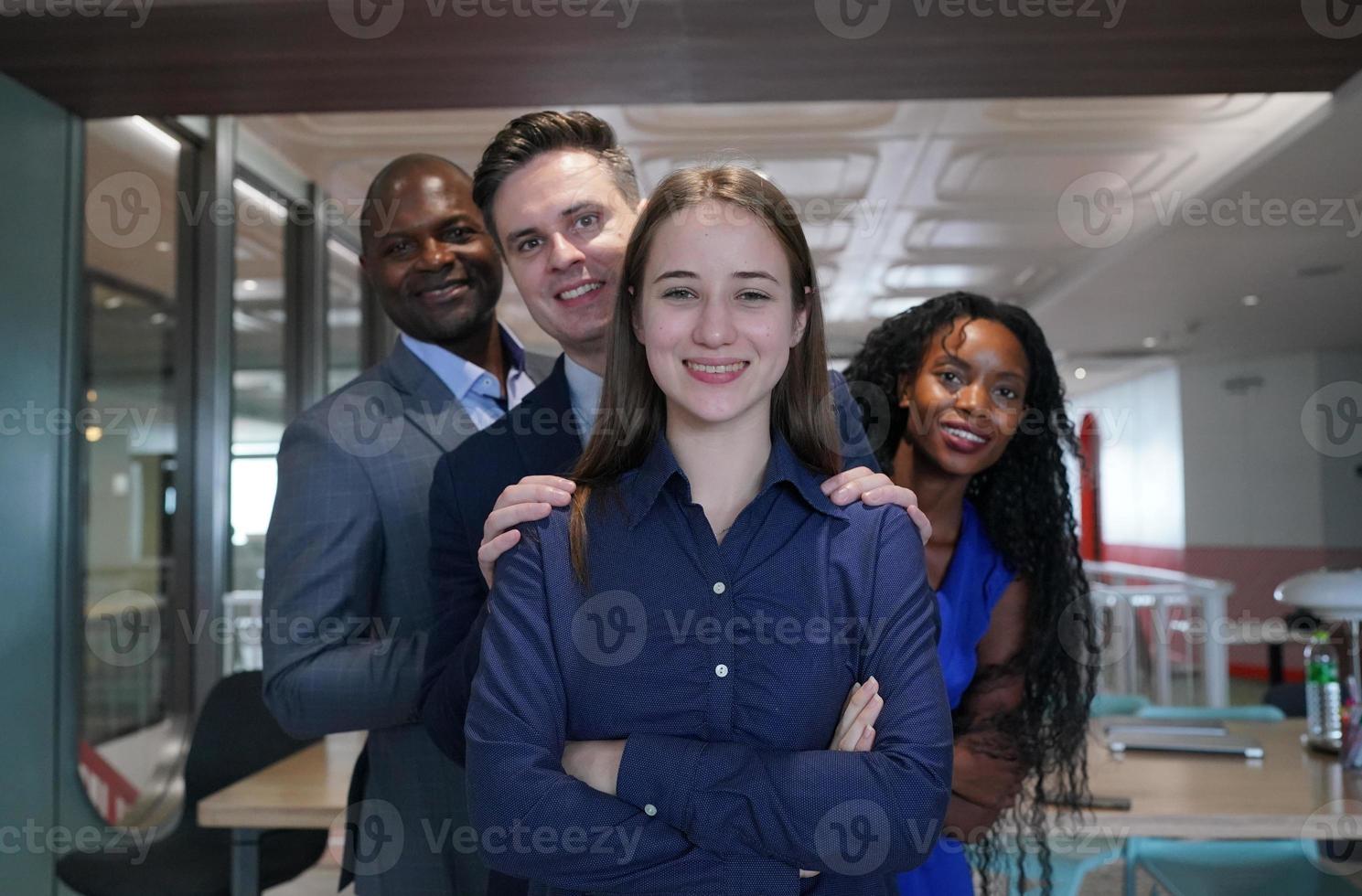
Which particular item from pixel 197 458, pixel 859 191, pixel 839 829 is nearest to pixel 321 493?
pixel 839 829

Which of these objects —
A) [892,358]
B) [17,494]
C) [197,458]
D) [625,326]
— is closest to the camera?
[625,326]

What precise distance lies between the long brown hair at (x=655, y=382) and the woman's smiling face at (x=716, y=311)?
0.9 inches

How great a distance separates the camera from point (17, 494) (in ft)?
9.41

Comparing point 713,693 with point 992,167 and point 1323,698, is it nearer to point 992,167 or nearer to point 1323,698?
point 1323,698

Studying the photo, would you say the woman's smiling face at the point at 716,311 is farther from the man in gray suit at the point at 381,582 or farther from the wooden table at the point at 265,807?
the wooden table at the point at 265,807

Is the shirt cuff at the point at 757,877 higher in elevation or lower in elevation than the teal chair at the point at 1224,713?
higher

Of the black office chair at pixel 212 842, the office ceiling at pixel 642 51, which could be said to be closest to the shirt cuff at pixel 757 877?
the black office chair at pixel 212 842

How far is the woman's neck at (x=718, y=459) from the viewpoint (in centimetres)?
134

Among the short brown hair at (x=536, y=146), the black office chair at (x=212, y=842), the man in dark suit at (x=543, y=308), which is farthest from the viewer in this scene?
the black office chair at (x=212, y=842)

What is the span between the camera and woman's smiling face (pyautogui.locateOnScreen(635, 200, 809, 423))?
4.10ft

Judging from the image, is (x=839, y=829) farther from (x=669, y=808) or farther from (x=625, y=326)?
(x=625, y=326)

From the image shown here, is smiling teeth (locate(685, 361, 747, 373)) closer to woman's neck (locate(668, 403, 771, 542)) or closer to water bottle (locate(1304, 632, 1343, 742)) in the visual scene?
woman's neck (locate(668, 403, 771, 542))

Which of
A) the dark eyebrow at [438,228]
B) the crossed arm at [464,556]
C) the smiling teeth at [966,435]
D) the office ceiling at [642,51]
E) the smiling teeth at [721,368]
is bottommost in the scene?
the crossed arm at [464,556]

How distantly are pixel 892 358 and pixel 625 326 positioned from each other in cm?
83
